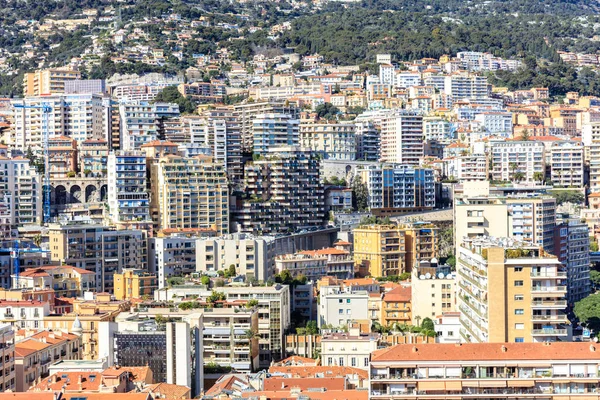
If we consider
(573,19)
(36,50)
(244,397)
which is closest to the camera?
(244,397)

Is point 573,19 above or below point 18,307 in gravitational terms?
above

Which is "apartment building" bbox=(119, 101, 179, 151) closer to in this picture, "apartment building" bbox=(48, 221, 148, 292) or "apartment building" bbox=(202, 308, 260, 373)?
"apartment building" bbox=(48, 221, 148, 292)

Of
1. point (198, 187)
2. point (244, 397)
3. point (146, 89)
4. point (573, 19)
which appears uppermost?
point (573, 19)

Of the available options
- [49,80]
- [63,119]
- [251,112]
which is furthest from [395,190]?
[49,80]

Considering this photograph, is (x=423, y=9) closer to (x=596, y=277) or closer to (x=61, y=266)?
(x=596, y=277)

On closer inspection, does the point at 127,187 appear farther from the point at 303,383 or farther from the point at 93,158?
the point at 303,383

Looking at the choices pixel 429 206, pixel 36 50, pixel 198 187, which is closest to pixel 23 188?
pixel 198 187

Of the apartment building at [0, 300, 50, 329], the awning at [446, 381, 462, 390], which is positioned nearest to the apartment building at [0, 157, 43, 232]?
the apartment building at [0, 300, 50, 329]
